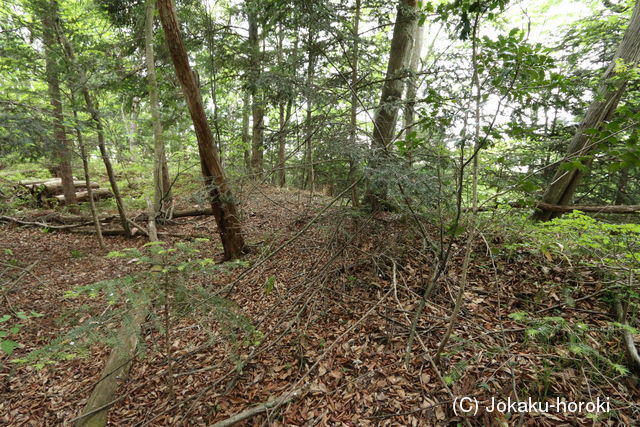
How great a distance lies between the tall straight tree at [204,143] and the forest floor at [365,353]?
0.66m

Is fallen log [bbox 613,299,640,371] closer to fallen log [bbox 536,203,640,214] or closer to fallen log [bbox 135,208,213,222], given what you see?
fallen log [bbox 536,203,640,214]

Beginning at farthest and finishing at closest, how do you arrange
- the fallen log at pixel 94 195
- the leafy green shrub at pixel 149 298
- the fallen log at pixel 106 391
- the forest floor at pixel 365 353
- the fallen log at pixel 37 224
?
the fallen log at pixel 94 195, the fallen log at pixel 37 224, the fallen log at pixel 106 391, the forest floor at pixel 365 353, the leafy green shrub at pixel 149 298

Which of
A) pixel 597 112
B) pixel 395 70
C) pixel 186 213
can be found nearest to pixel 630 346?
pixel 597 112

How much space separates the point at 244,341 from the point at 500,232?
4071 mm

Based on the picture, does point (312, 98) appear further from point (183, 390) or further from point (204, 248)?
point (204, 248)

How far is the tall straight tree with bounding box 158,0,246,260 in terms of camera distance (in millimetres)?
4512

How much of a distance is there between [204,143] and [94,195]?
908 cm

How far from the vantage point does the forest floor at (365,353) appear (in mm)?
2492

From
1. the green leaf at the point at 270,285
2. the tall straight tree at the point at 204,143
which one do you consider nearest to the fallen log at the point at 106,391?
the green leaf at the point at 270,285

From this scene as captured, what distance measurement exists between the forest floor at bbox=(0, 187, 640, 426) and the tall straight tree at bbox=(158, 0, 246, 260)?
659mm

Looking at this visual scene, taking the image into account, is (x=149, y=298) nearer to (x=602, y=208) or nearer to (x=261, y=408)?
(x=261, y=408)

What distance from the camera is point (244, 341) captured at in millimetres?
3646

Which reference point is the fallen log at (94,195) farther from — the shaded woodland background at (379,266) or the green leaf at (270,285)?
the green leaf at (270,285)

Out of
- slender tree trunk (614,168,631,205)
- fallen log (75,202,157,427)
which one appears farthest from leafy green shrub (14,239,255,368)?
slender tree trunk (614,168,631,205)
